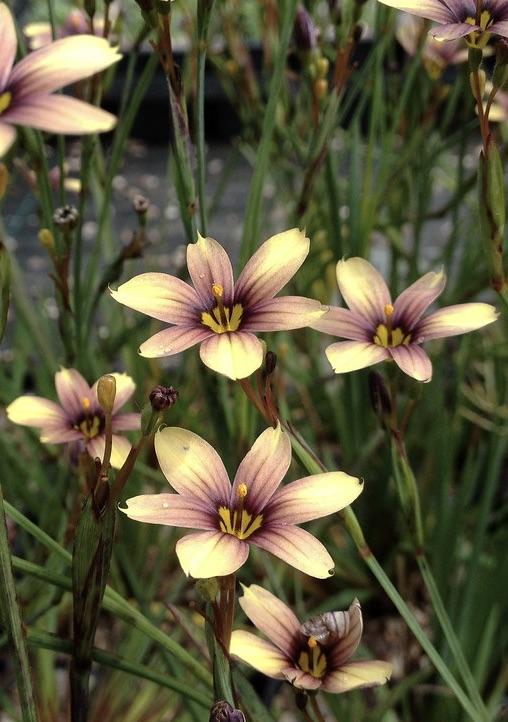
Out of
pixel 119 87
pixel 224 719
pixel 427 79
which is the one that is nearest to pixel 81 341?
pixel 224 719

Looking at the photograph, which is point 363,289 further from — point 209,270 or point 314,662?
point 314,662

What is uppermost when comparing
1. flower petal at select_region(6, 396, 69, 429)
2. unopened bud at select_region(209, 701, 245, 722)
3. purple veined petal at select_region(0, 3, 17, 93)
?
purple veined petal at select_region(0, 3, 17, 93)

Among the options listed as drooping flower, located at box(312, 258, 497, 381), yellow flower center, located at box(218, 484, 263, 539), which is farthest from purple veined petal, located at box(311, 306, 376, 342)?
yellow flower center, located at box(218, 484, 263, 539)

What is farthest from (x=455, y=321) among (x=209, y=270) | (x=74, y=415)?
(x=74, y=415)

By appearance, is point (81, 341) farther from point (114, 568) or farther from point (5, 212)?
point (5, 212)

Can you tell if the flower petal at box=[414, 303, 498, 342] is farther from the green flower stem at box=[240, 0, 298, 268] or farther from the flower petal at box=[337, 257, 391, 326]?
the green flower stem at box=[240, 0, 298, 268]

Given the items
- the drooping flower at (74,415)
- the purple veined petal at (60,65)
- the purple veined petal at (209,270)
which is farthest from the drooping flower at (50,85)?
the drooping flower at (74,415)

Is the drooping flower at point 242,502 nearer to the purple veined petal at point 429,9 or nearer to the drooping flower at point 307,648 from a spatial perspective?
the drooping flower at point 307,648
